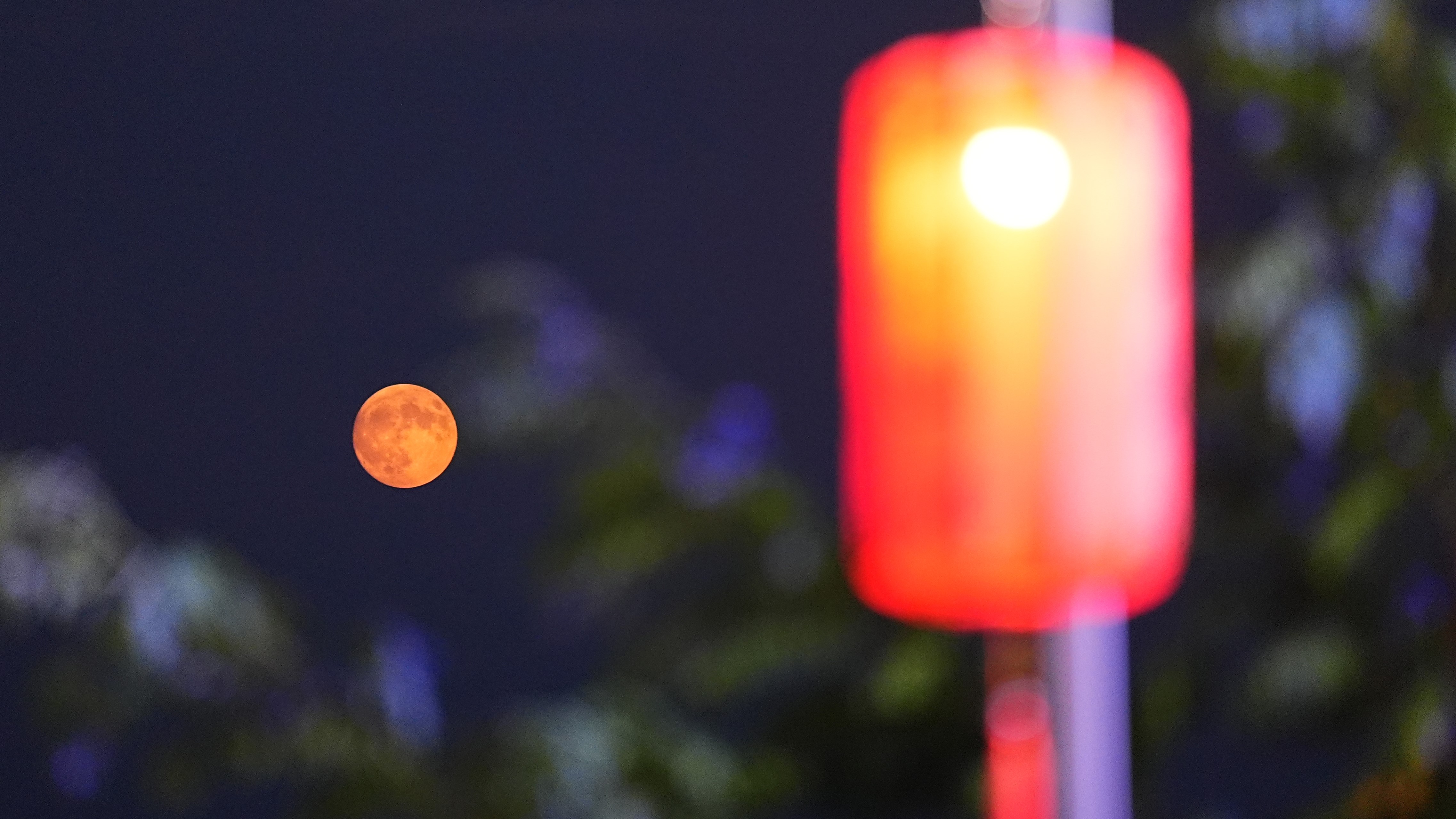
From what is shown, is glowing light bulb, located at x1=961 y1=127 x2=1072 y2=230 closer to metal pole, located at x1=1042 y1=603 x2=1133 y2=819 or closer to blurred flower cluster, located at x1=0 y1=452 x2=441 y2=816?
metal pole, located at x1=1042 y1=603 x2=1133 y2=819

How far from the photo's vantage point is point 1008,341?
1.11 meters

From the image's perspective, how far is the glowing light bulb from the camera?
111cm

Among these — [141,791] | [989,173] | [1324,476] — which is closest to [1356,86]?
[1324,476]

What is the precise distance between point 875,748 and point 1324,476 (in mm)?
669

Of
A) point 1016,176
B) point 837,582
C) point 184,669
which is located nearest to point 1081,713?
point 1016,176

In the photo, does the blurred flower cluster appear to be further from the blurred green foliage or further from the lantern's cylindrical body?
the lantern's cylindrical body

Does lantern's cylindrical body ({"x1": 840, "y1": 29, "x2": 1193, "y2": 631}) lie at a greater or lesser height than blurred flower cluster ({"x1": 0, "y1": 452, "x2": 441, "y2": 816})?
greater

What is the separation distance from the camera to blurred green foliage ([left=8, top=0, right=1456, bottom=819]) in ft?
5.11

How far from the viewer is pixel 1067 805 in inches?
47.1

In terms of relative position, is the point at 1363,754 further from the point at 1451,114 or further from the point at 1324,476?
the point at 1451,114

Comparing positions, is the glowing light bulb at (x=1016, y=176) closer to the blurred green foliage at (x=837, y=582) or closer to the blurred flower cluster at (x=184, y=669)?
the blurred green foliage at (x=837, y=582)

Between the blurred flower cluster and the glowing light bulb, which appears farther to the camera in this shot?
the blurred flower cluster

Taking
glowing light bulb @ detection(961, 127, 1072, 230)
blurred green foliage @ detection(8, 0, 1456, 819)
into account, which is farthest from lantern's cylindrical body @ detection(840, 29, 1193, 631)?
blurred green foliage @ detection(8, 0, 1456, 819)

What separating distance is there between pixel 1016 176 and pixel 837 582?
2.48ft
